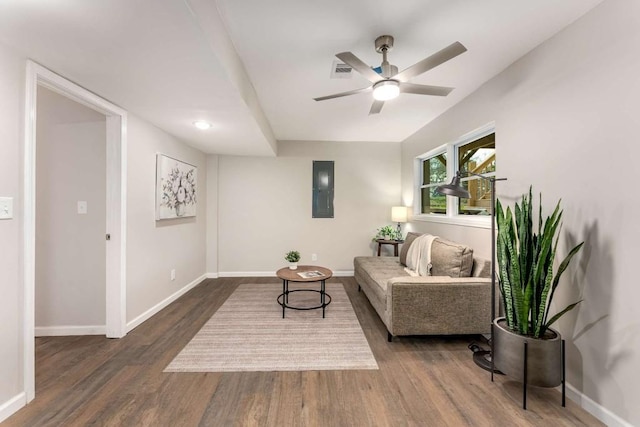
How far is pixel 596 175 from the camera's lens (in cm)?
160

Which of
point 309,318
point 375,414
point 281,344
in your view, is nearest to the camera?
point 375,414

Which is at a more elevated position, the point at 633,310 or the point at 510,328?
the point at 633,310

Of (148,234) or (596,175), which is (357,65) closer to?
(596,175)

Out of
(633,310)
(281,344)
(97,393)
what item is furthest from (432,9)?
(97,393)

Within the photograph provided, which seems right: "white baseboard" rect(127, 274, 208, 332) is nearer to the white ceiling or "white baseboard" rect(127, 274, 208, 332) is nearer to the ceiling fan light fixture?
the white ceiling

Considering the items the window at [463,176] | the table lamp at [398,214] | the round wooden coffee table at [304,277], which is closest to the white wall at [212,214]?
the round wooden coffee table at [304,277]

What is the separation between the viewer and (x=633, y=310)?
56.6 inches

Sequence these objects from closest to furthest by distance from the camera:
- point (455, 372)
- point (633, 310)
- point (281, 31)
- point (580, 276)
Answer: point (633, 310), point (580, 276), point (281, 31), point (455, 372)

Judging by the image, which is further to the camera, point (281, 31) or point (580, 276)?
point (281, 31)

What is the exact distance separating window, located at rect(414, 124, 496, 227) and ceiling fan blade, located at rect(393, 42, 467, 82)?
874 millimetres

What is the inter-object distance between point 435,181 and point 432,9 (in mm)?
2718

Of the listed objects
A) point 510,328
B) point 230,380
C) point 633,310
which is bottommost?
point 230,380

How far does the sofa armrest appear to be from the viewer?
2.32 m

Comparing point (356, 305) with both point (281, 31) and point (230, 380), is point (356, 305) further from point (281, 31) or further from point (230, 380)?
point (281, 31)
